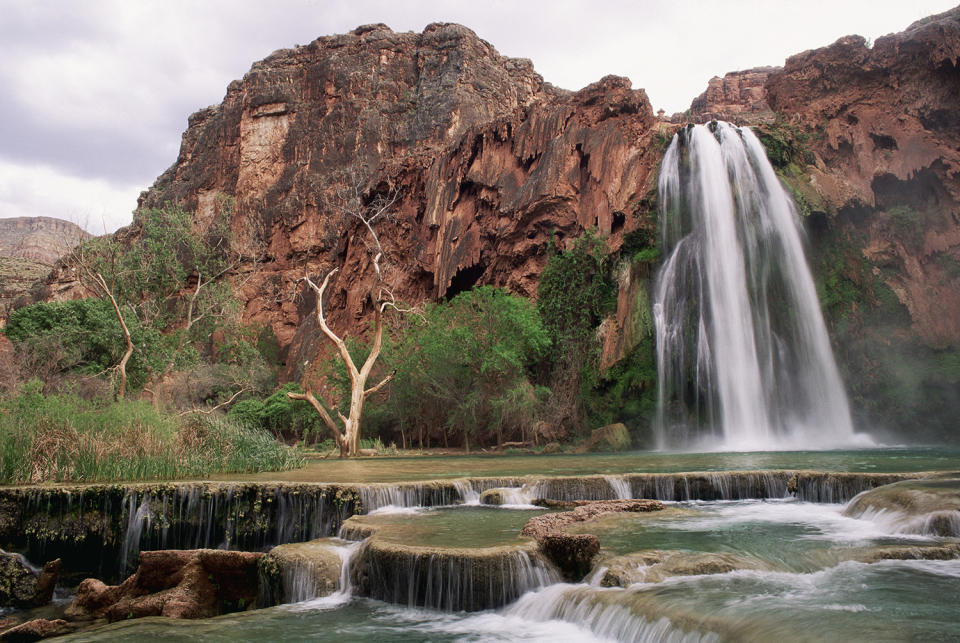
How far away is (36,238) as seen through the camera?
103m

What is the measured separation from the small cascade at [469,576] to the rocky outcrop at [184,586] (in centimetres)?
195

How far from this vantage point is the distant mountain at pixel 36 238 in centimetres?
2725

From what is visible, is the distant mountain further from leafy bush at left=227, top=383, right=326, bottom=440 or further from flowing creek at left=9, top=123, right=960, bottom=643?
flowing creek at left=9, top=123, right=960, bottom=643

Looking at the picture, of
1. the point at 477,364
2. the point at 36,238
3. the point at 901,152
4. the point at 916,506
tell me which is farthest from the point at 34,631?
the point at 36,238

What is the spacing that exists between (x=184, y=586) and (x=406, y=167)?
4141 cm

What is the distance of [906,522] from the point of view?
759 centimetres

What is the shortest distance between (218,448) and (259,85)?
58765 mm

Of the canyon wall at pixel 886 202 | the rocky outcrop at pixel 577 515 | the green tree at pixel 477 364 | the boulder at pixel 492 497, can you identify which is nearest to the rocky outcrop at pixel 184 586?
the rocky outcrop at pixel 577 515

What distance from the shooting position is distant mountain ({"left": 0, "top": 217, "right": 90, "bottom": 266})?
27.2 metres

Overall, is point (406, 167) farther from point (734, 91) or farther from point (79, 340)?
point (734, 91)

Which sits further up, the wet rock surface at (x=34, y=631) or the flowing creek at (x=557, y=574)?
the flowing creek at (x=557, y=574)

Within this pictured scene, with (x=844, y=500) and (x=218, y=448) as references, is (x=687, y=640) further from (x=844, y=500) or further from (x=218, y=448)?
(x=218, y=448)

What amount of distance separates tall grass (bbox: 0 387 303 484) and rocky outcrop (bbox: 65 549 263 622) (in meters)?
4.52

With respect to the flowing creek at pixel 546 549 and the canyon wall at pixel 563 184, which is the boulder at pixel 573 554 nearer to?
the flowing creek at pixel 546 549
